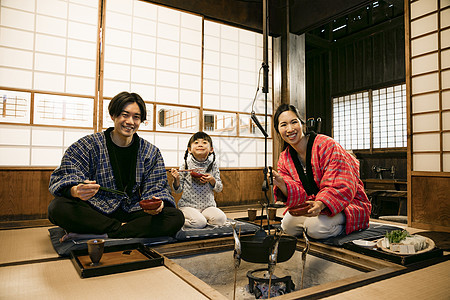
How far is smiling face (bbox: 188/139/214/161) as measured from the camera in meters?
3.12

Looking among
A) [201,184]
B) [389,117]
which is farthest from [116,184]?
[389,117]

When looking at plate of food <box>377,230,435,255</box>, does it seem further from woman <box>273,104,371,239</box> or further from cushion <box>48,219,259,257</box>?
cushion <box>48,219,259,257</box>

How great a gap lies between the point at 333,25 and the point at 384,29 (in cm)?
133

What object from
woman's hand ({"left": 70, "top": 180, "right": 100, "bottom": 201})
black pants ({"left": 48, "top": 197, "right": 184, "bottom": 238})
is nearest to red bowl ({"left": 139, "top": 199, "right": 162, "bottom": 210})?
black pants ({"left": 48, "top": 197, "right": 184, "bottom": 238})

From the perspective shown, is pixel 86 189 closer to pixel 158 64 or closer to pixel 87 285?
pixel 87 285

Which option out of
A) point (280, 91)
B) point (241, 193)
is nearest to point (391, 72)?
point (280, 91)

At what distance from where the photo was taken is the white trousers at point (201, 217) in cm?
283

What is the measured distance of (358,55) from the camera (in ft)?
24.1

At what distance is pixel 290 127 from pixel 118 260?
5.16ft

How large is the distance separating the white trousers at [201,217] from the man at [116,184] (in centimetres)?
33

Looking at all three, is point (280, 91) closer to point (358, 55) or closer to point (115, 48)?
point (115, 48)

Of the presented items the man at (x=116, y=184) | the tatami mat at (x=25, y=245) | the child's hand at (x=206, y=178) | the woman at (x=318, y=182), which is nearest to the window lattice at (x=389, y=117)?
the woman at (x=318, y=182)

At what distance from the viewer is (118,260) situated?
1.88 m

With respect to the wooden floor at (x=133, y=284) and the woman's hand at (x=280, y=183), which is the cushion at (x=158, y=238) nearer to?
the wooden floor at (x=133, y=284)
